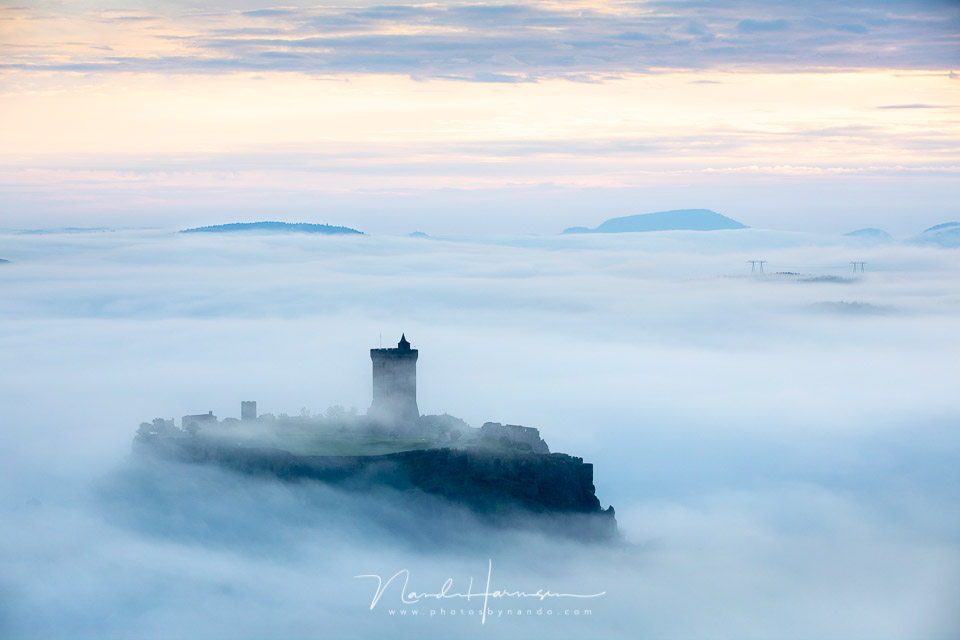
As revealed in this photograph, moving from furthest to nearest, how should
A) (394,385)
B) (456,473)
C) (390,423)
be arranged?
(394,385) < (390,423) < (456,473)

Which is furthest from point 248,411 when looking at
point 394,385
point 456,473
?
point 456,473

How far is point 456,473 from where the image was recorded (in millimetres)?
96125

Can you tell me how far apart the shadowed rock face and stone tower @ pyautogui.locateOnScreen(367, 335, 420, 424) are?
7.43 m

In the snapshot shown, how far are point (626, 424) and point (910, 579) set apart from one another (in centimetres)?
7302

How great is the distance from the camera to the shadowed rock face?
93.4 meters

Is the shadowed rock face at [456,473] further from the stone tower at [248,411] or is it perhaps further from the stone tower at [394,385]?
the stone tower at [394,385]

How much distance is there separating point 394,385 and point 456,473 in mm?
9527

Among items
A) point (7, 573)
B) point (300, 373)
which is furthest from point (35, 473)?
point (300, 373)

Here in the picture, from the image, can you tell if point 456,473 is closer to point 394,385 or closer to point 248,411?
point 394,385

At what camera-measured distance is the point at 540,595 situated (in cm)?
9575

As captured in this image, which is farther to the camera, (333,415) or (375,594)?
(333,415)

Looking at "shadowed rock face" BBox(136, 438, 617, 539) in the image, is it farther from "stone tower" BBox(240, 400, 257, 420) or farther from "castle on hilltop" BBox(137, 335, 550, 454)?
"stone tower" BBox(240, 400, 257, 420)

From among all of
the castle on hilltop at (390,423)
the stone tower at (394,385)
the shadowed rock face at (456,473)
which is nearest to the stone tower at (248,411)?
the castle on hilltop at (390,423)

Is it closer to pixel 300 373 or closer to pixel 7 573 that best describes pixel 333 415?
pixel 7 573
